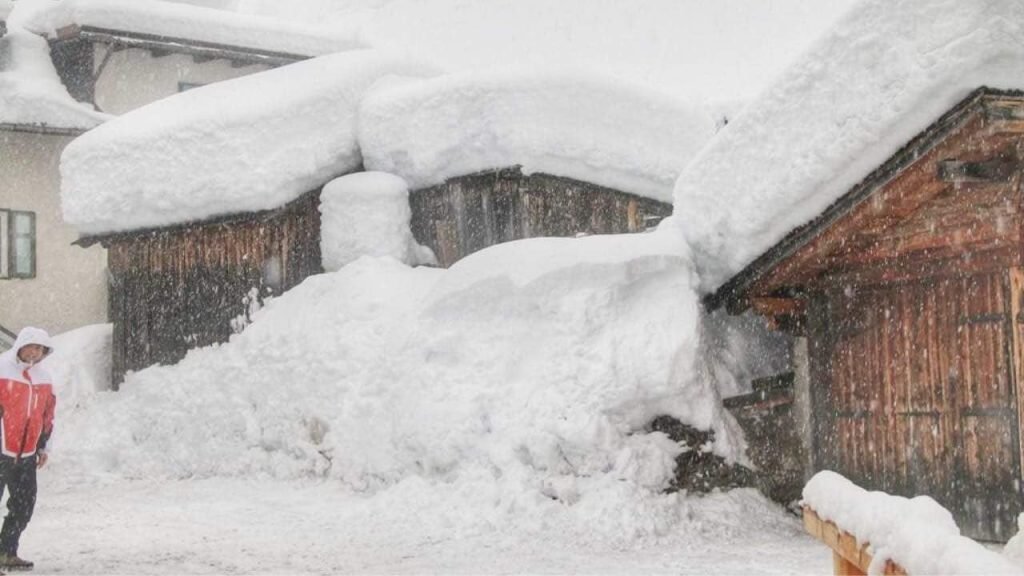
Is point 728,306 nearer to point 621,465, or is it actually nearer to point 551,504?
point 621,465

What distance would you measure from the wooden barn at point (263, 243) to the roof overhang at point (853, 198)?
131 inches

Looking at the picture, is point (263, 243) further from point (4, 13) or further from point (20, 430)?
point (4, 13)

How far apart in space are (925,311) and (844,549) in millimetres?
6039

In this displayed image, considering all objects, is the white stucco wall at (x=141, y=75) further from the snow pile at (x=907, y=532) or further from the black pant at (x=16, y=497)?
the snow pile at (x=907, y=532)

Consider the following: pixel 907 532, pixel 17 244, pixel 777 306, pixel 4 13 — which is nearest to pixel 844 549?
pixel 907 532

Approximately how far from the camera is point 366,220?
560 inches

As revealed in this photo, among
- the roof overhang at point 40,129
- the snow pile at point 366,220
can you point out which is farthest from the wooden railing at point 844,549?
the roof overhang at point 40,129

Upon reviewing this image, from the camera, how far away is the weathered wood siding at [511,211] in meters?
14.2

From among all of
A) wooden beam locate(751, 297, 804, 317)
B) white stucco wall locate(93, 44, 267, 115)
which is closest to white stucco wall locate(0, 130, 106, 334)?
white stucco wall locate(93, 44, 267, 115)

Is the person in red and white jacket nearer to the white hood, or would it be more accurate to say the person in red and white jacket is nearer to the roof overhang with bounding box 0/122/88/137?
the white hood

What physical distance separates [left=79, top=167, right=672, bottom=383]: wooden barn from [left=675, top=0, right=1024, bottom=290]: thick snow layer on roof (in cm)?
416

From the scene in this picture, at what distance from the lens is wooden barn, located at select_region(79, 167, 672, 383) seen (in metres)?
14.3

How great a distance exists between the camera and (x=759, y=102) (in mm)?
8867

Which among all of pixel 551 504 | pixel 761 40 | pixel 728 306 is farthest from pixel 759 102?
pixel 761 40
